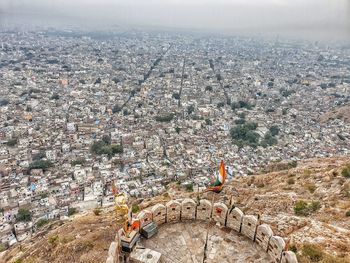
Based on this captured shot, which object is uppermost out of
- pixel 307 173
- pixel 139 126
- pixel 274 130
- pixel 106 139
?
pixel 307 173

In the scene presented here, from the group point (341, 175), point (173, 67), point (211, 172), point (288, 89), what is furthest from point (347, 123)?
point (173, 67)

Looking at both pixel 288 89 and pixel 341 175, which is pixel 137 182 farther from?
pixel 288 89

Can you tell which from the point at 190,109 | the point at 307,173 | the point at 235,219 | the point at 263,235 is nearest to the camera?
the point at 263,235

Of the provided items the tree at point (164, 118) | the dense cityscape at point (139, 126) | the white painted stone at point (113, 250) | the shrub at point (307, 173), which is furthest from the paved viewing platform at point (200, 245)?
the tree at point (164, 118)

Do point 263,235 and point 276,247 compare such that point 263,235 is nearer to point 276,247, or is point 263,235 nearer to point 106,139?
point 276,247

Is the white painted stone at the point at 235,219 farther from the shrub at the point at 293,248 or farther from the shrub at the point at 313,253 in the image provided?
the shrub at the point at 313,253

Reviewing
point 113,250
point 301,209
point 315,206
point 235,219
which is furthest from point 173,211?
point 315,206

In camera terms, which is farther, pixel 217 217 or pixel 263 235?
pixel 217 217
